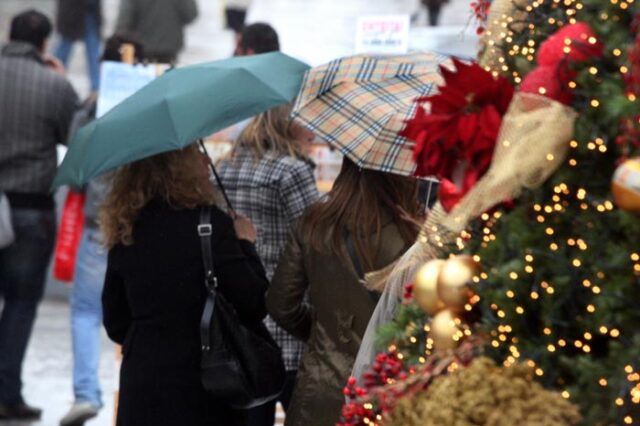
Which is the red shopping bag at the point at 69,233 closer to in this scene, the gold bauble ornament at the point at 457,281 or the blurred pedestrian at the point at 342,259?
the blurred pedestrian at the point at 342,259

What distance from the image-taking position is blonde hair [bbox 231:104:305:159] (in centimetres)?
614

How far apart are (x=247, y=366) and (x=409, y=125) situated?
253 cm

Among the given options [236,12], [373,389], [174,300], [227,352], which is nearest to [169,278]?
[174,300]

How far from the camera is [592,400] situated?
2393 mm

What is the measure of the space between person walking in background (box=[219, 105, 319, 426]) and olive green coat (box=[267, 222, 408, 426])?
799 millimetres

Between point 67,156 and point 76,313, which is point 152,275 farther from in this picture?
point 76,313

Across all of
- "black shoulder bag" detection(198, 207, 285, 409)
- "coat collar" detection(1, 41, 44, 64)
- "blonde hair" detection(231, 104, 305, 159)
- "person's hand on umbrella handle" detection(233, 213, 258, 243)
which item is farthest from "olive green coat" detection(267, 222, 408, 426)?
"coat collar" detection(1, 41, 44, 64)

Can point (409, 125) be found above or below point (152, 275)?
above

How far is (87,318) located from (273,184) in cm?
279

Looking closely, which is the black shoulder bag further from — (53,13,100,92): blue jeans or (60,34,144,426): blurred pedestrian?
(53,13,100,92): blue jeans

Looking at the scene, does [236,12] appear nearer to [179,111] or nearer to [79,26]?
[79,26]

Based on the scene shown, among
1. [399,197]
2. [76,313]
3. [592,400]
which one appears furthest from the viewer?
[76,313]

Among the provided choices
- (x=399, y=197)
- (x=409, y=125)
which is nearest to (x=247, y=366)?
(x=399, y=197)

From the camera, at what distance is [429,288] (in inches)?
107
